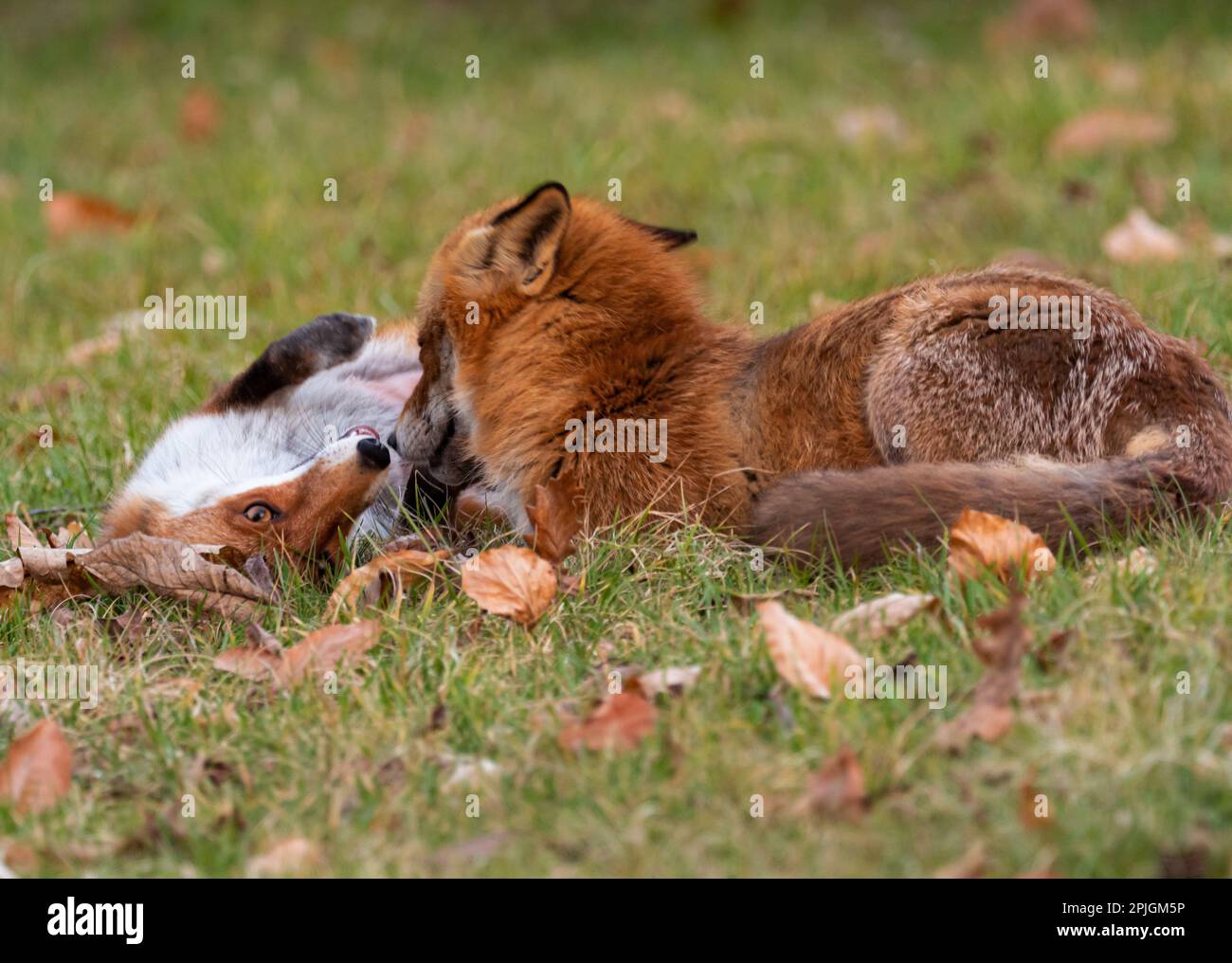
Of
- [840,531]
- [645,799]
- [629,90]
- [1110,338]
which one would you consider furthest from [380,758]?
Result: [629,90]

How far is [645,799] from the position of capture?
322cm

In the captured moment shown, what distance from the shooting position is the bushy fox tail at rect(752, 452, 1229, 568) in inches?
159

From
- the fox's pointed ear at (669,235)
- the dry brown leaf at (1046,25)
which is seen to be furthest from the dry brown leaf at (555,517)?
the dry brown leaf at (1046,25)

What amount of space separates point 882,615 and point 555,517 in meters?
1.22

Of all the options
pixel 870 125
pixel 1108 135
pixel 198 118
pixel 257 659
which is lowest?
pixel 257 659

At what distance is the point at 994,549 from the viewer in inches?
156

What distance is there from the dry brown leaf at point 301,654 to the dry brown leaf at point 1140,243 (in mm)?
4596

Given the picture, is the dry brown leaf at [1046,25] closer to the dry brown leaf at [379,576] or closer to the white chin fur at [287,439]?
the white chin fur at [287,439]

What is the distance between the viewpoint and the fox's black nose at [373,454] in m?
4.81

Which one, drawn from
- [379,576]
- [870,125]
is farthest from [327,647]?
[870,125]

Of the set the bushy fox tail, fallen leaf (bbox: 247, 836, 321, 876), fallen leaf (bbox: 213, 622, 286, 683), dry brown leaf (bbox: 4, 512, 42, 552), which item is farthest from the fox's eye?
fallen leaf (bbox: 247, 836, 321, 876)

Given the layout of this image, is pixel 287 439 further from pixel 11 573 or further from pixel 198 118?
pixel 198 118

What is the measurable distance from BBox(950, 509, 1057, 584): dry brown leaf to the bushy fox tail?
54 millimetres
